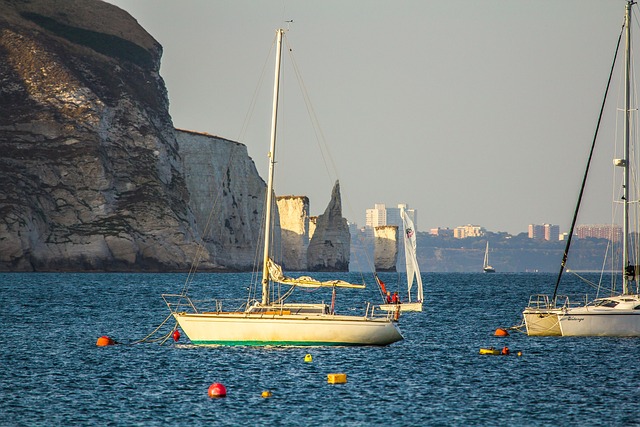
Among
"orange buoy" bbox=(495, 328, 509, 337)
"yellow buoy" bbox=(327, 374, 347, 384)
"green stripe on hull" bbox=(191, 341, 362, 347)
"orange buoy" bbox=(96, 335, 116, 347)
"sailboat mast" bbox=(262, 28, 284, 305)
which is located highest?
"sailboat mast" bbox=(262, 28, 284, 305)

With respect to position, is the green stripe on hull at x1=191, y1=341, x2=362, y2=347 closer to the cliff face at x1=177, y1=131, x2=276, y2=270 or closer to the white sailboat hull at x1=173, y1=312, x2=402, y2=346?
the white sailboat hull at x1=173, y1=312, x2=402, y2=346

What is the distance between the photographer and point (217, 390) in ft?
119

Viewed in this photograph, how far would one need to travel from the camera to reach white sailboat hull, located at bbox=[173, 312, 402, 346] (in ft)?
151

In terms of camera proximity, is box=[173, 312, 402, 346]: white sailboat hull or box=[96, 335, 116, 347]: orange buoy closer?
box=[173, 312, 402, 346]: white sailboat hull

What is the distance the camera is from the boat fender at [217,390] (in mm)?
36062

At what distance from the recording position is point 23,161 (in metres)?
149

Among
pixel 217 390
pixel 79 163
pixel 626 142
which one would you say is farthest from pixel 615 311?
pixel 79 163

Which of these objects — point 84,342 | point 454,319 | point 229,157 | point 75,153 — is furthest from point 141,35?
point 84,342

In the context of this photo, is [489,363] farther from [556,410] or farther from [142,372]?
[142,372]

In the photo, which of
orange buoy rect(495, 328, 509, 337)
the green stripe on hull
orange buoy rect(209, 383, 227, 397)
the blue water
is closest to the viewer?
the blue water

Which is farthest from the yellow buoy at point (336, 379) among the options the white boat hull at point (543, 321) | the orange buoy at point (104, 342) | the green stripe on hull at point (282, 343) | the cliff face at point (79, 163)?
the cliff face at point (79, 163)

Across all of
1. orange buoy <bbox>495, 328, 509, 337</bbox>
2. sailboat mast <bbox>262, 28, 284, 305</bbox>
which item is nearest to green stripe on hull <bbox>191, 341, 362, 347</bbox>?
sailboat mast <bbox>262, 28, 284, 305</bbox>

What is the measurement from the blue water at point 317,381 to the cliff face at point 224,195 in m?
115

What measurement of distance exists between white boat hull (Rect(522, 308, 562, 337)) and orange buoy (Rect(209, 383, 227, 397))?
25.5 metres
